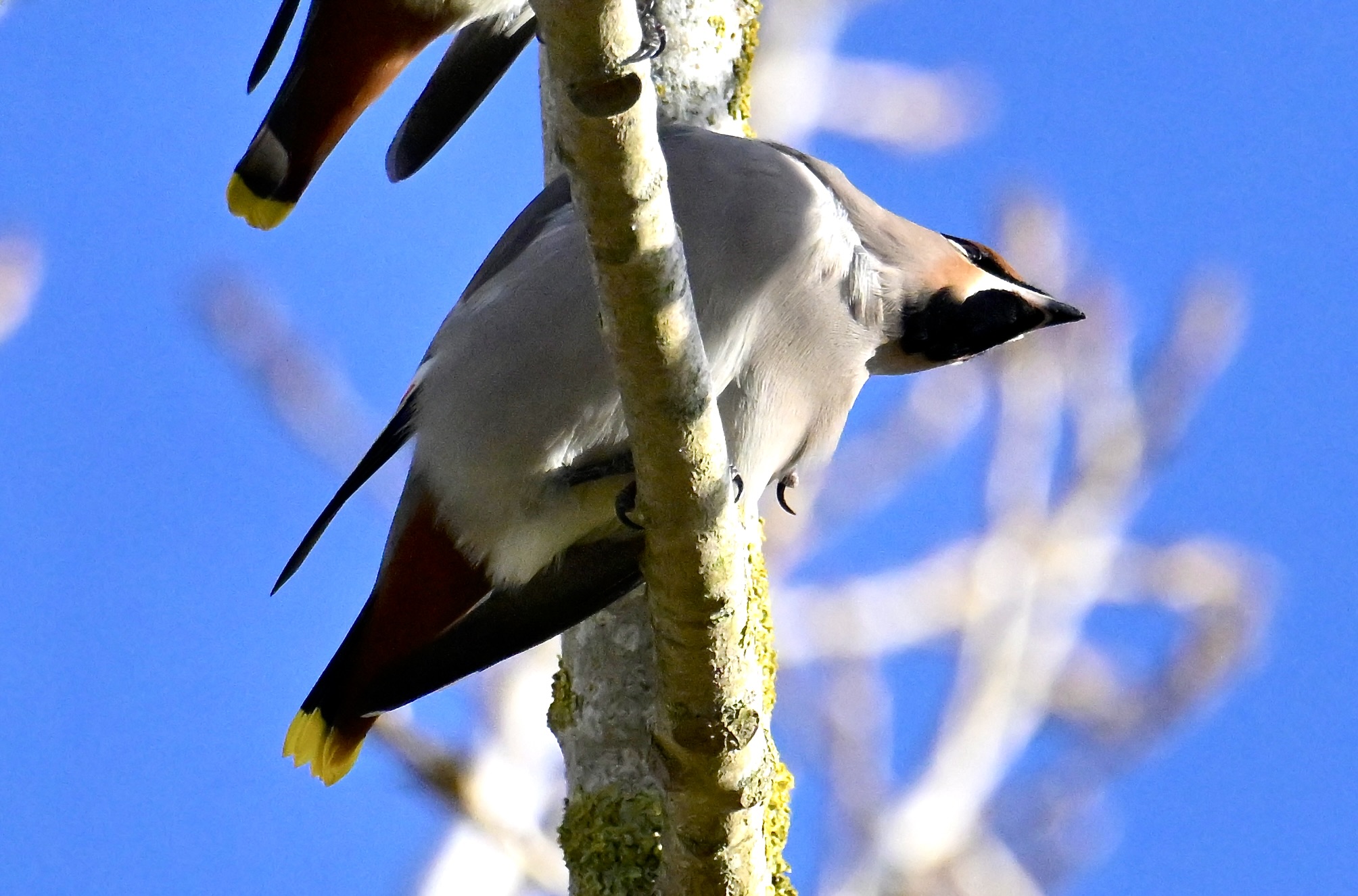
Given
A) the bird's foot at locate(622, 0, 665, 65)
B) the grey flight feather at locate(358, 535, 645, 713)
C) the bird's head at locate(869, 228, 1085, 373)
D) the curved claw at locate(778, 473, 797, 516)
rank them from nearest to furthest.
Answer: the bird's foot at locate(622, 0, 665, 65), the grey flight feather at locate(358, 535, 645, 713), the bird's head at locate(869, 228, 1085, 373), the curved claw at locate(778, 473, 797, 516)

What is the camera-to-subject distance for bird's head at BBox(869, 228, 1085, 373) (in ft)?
10.4

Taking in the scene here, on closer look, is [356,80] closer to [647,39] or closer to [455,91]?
[455,91]

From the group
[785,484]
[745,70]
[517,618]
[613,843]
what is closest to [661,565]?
[613,843]

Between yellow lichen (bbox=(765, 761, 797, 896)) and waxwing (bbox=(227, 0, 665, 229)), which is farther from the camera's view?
waxwing (bbox=(227, 0, 665, 229))

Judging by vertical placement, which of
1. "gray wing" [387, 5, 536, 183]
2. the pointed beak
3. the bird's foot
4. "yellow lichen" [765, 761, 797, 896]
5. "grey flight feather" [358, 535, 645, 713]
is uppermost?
the bird's foot

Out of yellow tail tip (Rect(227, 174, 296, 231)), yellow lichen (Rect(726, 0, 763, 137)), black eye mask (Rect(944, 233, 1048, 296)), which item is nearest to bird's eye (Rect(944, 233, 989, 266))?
black eye mask (Rect(944, 233, 1048, 296))

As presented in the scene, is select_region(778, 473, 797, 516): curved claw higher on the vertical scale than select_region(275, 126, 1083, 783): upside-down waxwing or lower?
lower

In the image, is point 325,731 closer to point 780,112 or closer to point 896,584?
point 896,584

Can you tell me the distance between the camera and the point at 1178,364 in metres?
7.73

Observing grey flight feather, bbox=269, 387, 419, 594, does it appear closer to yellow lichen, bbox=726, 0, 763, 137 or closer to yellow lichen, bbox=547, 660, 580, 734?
yellow lichen, bbox=547, 660, 580, 734

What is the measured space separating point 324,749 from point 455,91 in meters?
1.49

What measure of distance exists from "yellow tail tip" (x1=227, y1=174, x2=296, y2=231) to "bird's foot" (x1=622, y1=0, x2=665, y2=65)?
98 centimetres

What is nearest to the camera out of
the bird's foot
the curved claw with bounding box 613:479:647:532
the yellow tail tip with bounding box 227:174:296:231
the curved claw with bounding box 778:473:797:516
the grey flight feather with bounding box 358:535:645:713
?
the bird's foot

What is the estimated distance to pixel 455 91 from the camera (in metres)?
3.67
